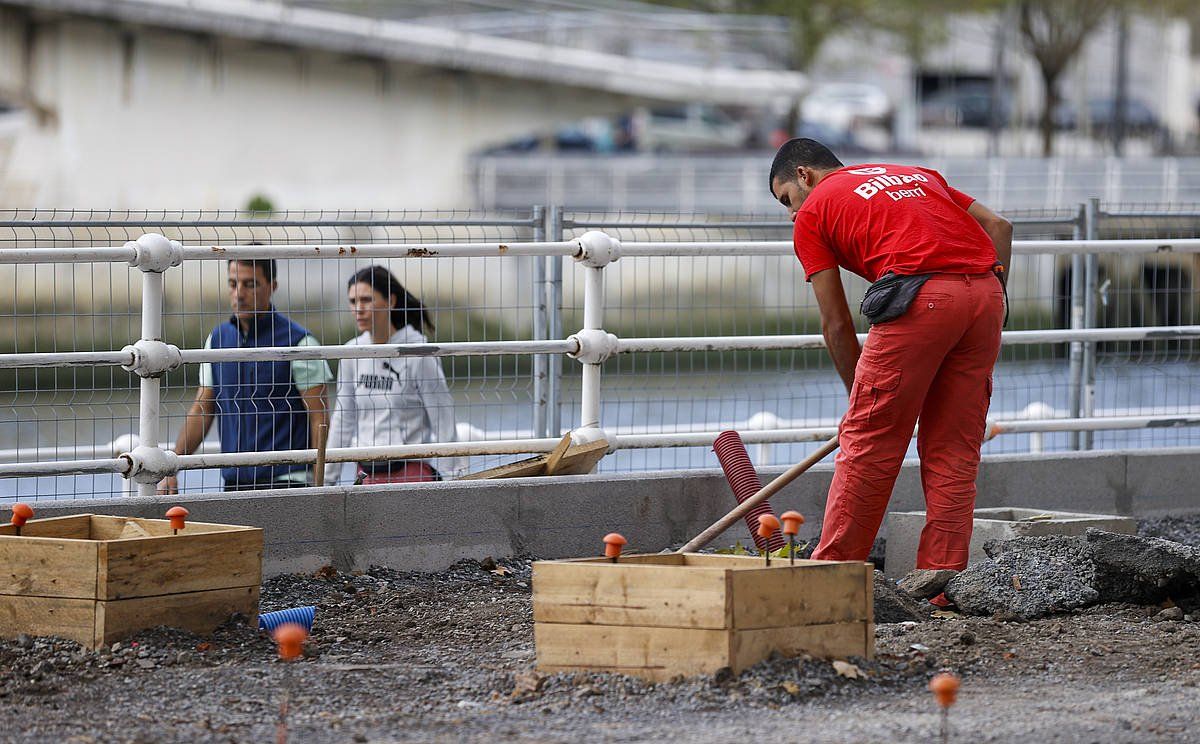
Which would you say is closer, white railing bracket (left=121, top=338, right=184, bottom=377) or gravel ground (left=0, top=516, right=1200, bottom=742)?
gravel ground (left=0, top=516, right=1200, bottom=742)

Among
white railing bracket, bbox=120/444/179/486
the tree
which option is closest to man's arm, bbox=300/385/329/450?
white railing bracket, bbox=120/444/179/486

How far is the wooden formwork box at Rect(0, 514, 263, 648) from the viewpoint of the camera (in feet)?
17.4

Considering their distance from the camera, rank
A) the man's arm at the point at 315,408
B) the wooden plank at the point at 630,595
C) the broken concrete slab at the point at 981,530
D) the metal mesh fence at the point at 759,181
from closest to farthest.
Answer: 1. the wooden plank at the point at 630,595
2. the broken concrete slab at the point at 981,530
3. the man's arm at the point at 315,408
4. the metal mesh fence at the point at 759,181

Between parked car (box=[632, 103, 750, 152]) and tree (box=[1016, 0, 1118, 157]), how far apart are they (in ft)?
23.6

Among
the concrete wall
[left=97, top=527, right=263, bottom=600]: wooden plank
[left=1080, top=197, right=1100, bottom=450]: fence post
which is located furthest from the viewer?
[left=1080, top=197, right=1100, bottom=450]: fence post

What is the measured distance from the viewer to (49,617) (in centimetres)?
539

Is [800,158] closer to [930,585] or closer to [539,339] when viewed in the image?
[930,585]

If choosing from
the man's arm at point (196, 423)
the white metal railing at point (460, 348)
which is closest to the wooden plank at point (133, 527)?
the white metal railing at point (460, 348)

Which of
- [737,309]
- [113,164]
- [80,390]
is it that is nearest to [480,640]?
[80,390]

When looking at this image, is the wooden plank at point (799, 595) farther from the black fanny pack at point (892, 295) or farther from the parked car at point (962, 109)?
the parked car at point (962, 109)

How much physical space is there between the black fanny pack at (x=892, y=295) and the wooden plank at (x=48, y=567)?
2.89m

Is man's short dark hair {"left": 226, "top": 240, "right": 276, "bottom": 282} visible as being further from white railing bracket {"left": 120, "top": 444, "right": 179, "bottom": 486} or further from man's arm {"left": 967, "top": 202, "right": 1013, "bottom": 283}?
man's arm {"left": 967, "top": 202, "right": 1013, "bottom": 283}

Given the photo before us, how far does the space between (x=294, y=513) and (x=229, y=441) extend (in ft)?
2.66

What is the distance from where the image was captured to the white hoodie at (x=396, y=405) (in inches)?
308
